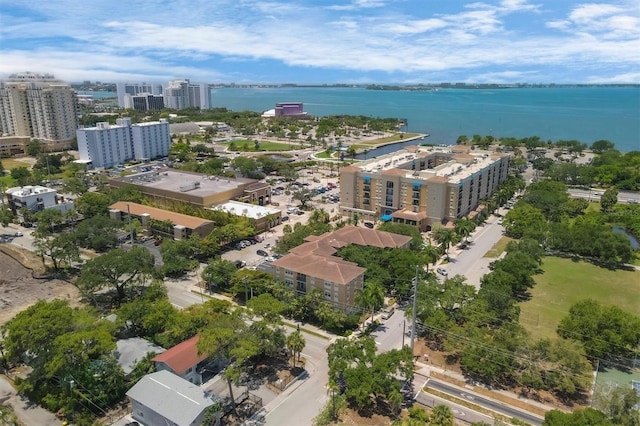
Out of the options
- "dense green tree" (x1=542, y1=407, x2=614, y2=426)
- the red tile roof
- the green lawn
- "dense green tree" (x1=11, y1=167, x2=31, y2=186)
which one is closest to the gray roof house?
the red tile roof

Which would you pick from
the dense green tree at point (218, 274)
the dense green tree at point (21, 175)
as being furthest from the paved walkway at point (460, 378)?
the dense green tree at point (21, 175)

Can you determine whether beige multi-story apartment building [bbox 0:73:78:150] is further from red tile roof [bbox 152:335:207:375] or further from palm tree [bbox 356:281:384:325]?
palm tree [bbox 356:281:384:325]

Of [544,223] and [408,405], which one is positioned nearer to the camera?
[408,405]

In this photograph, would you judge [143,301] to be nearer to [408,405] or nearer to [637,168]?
[408,405]

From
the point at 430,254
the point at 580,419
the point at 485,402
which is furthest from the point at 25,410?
the point at 430,254

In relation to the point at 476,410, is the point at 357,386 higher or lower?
higher

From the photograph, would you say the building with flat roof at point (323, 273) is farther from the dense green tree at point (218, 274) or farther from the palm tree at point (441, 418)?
the palm tree at point (441, 418)

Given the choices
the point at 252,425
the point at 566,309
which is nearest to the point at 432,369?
the point at 252,425

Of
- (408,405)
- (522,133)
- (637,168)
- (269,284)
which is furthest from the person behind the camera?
(522,133)
